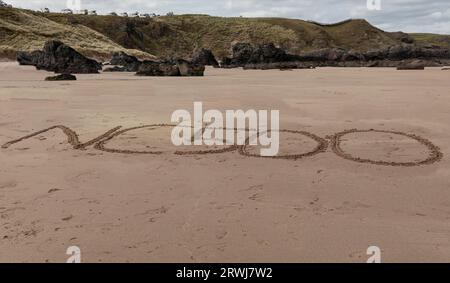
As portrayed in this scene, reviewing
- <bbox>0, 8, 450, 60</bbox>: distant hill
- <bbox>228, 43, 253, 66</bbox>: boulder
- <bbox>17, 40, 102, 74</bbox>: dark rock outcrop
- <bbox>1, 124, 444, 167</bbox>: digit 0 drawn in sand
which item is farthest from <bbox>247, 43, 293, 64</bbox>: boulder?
<bbox>1, 124, 444, 167</bbox>: digit 0 drawn in sand

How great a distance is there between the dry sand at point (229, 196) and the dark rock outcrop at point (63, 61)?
15.4 m

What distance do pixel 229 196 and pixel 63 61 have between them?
20732 millimetres

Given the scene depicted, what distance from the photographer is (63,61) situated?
22.1 meters

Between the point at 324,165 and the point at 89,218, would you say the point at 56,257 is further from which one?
the point at 324,165

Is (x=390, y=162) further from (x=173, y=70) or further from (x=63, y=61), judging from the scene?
(x=63, y=61)

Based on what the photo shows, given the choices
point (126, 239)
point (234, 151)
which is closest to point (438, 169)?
point (234, 151)

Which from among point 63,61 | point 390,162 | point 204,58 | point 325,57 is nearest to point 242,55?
point 204,58

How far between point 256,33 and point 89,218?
74.0m

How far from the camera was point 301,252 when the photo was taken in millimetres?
2611

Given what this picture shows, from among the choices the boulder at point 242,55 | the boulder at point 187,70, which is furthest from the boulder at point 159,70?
the boulder at point 242,55

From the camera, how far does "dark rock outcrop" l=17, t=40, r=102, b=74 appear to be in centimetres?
2089

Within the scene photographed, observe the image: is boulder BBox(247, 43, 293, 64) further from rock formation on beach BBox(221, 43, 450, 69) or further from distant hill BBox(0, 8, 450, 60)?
distant hill BBox(0, 8, 450, 60)

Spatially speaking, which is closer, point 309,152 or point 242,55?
point 309,152
